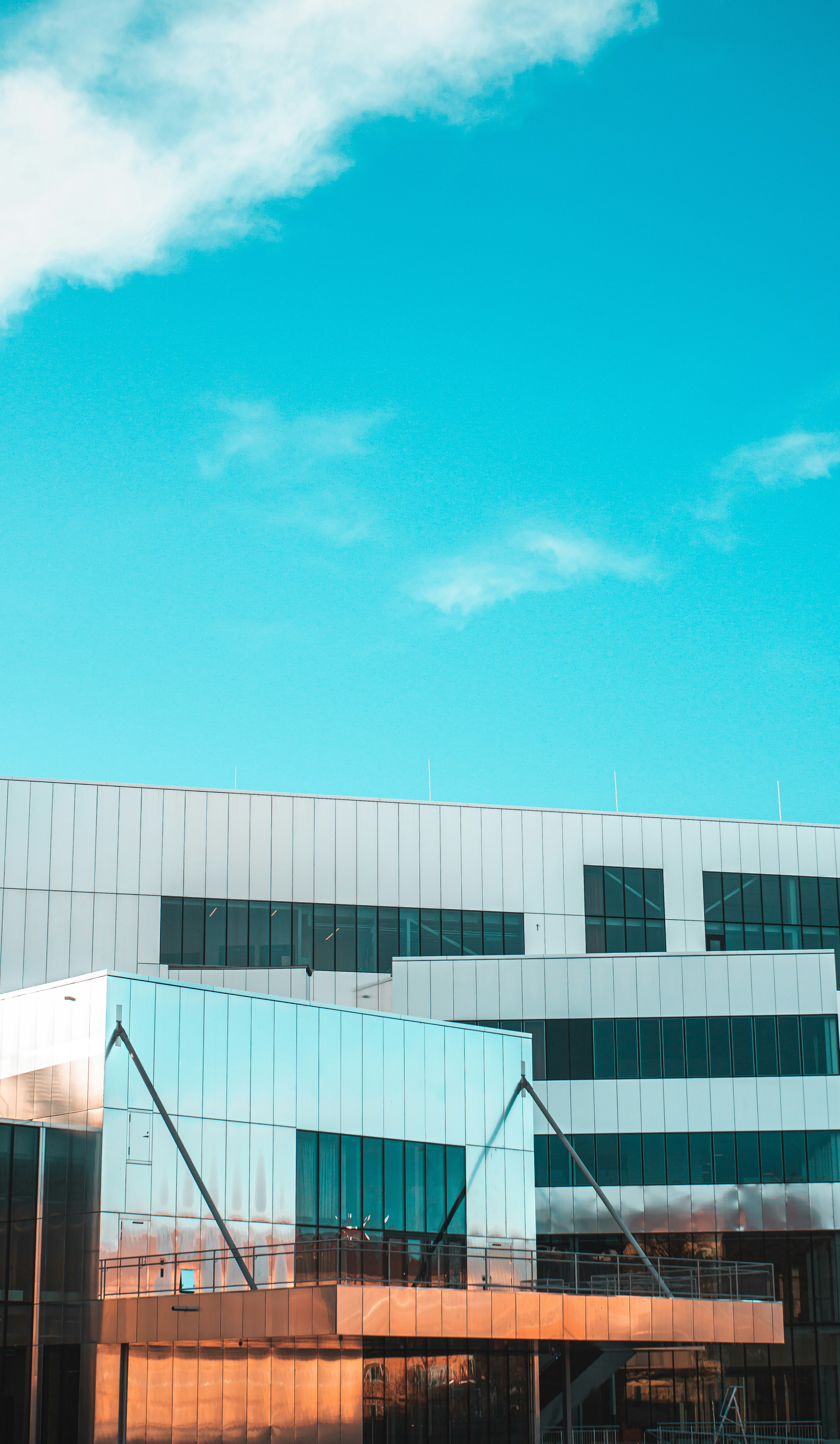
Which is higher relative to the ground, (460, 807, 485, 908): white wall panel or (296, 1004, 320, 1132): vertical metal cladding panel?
(460, 807, 485, 908): white wall panel

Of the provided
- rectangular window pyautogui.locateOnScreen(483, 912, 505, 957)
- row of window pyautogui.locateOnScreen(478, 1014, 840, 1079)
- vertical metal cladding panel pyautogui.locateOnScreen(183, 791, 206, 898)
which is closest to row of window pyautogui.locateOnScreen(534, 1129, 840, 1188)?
row of window pyautogui.locateOnScreen(478, 1014, 840, 1079)

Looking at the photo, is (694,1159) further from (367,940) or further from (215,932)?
(215,932)

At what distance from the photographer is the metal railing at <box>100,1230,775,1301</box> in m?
33.5

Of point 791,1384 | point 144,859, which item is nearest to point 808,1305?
point 791,1384

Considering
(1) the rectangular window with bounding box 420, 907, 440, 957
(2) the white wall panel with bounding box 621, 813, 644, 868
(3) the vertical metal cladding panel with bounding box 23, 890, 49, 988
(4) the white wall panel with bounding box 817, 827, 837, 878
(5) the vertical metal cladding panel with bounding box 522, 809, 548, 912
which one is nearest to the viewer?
(3) the vertical metal cladding panel with bounding box 23, 890, 49, 988

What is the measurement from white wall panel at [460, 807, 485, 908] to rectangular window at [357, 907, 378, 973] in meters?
3.89

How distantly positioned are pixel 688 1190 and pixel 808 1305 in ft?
19.1

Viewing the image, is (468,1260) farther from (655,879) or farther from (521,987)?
(655,879)

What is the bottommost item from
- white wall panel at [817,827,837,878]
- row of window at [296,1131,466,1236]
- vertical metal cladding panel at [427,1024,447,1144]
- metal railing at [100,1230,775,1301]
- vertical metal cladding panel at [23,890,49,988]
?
metal railing at [100,1230,775,1301]

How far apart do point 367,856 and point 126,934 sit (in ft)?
Result: 33.1

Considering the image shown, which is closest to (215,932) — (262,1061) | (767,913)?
(262,1061)

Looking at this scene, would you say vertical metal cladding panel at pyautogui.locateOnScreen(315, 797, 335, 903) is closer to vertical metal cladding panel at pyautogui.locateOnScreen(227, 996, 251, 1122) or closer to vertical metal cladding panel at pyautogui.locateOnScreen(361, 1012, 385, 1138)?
vertical metal cladding panel at pyautogui.locateOnScreen(361, 1012, 385, 1138)

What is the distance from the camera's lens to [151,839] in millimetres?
58688

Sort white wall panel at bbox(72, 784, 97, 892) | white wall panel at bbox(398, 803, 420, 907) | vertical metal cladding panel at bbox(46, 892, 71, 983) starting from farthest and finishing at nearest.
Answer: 1. white wall panel at bbox(398, 803, 420, 907)
2. white wall panel at bbox(72, 784, 97, 892)
3. vertical metal cladding panel at bbox(46, 892, 71, 983)
